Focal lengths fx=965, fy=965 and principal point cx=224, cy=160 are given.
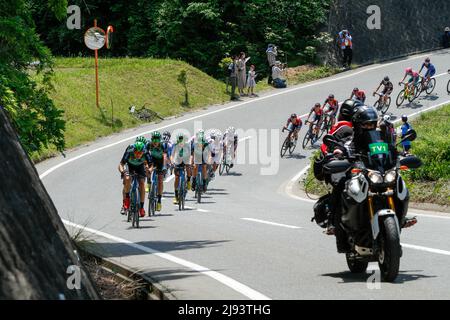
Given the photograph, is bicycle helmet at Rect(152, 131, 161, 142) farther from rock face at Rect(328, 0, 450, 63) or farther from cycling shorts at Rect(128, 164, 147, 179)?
rock face at Rect(328, 0, 450, 63)

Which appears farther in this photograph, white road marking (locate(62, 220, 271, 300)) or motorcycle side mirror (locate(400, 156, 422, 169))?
motorcycle side mirror (locate(400, 156, 422, 169))

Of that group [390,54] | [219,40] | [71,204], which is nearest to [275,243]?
[71,204]

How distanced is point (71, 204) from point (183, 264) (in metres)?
13.6

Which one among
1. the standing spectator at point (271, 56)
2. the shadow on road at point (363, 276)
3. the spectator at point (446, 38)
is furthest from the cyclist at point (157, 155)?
the spectator at point (446, 38)

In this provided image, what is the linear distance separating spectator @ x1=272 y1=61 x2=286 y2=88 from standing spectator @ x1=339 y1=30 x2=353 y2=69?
3.85 meters

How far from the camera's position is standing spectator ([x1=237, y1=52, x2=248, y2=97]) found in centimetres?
4350

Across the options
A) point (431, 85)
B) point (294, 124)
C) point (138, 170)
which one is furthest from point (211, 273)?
point (431, 85)

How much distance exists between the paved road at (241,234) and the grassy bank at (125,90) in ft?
4.81

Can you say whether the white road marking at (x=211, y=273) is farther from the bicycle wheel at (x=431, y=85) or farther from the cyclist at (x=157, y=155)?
the bicycle wheel at (x=431, y=85)

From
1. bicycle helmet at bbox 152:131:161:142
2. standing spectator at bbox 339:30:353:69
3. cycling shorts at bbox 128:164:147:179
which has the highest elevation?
standing spectator at bbox 339:30:353:69

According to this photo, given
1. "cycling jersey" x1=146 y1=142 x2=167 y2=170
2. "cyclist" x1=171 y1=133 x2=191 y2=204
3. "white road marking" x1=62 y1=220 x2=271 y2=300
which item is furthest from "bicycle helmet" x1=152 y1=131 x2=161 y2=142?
"white road marking" x1=62 y1=220 x2=271 y2=300

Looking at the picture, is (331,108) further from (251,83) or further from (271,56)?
(271,56)

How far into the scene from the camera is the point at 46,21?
55188mm
